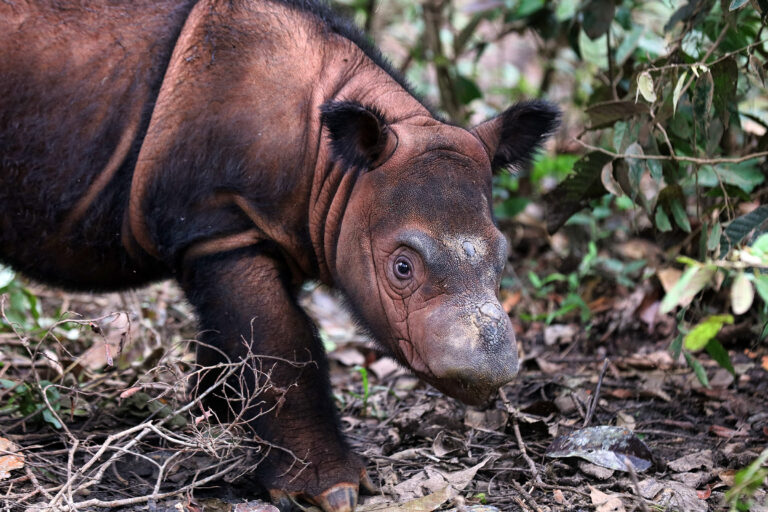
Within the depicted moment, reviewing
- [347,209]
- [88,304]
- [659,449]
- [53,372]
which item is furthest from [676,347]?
[88,304]

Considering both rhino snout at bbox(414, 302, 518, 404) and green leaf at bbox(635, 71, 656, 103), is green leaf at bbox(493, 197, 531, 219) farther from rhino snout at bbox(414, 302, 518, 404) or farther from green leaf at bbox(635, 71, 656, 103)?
rhino snout at bbox(414, 302, 518, 404)

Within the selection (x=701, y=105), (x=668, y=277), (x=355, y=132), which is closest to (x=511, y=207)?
(x=668, y=277)

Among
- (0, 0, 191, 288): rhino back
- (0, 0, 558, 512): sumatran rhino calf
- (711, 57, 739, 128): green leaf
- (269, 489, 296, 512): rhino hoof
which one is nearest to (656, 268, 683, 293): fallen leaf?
(711, 57, 739, 128): green leaf

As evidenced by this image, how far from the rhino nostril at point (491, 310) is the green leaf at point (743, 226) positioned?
1240mm

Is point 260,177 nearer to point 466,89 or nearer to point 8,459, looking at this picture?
point 8,459

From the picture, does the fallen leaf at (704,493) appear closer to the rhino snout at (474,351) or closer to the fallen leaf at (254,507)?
the rhino snout at (474,351)

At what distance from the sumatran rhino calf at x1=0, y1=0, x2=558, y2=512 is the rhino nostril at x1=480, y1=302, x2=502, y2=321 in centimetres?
13

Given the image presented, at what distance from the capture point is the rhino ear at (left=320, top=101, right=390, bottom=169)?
3.78 meters

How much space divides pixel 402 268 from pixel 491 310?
19.2 inches

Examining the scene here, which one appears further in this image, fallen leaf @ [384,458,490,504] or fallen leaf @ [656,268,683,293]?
fallen leaf @ [656,268,683,293]

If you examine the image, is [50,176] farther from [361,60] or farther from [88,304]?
[88,304]

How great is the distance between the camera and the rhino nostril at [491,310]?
3.47 m

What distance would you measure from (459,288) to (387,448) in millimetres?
1338

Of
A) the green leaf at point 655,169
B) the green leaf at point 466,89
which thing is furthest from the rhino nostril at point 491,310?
the green leaf at point 466,89
